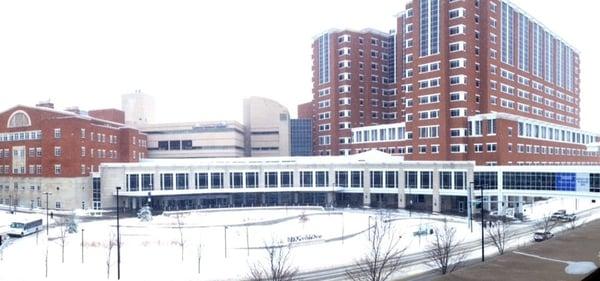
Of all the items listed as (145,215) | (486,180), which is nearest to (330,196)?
(486,180)

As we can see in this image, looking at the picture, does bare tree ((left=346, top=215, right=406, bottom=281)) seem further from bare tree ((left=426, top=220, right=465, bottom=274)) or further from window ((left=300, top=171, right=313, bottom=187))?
window ((left=300, top=171, right=313, bottom=187))

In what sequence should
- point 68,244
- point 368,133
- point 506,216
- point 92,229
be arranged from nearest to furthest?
point 68,244 < point 92,229 < point 506,216 < point 368,133

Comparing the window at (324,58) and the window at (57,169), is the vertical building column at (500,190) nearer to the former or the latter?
the window at (324,58)

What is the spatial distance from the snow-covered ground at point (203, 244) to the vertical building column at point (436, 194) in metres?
5.97

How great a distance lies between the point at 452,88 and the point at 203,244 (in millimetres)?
62873

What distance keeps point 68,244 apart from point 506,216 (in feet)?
222

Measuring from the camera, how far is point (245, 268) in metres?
45.6

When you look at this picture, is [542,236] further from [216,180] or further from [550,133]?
[550,133]

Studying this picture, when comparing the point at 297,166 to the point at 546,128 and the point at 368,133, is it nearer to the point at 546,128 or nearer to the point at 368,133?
the point at 368,133

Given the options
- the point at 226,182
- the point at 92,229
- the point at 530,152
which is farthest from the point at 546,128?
the point at 92,229

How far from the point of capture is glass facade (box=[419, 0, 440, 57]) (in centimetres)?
9675

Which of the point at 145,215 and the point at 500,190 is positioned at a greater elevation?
the point at 500,190

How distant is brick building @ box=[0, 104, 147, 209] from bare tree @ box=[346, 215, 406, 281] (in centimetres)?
5700

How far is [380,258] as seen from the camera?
4862 cm
